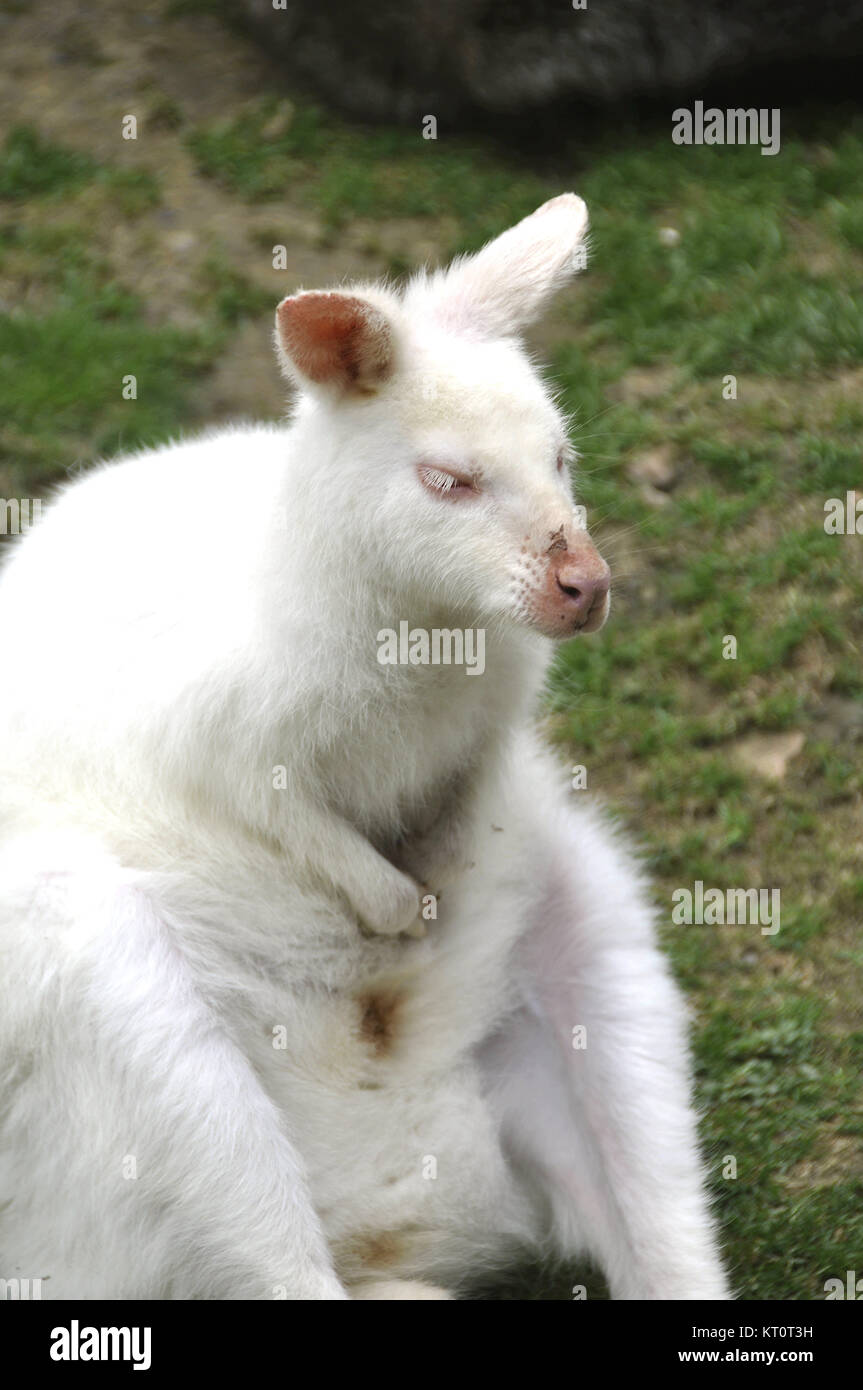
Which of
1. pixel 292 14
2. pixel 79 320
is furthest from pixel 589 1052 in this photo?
pixel 292 14

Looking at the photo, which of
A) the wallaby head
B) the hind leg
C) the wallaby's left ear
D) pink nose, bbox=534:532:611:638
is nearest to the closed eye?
the wallaby head

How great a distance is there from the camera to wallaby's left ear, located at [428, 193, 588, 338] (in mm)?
3604

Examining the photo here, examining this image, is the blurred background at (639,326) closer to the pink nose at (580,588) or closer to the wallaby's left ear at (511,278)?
the pink nose at (580,588)

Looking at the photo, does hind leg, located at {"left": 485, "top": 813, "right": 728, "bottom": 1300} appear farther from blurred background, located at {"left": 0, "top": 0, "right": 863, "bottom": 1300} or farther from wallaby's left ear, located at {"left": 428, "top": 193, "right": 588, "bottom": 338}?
wallaby's left ear, located at {"left": 428, "top": 193, "right": 588, "bottom": 338}

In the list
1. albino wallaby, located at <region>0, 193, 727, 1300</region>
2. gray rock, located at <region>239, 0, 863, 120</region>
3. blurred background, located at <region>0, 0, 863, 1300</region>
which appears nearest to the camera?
albino wallaby, located at <region>0, 193, 727, 1300</region>

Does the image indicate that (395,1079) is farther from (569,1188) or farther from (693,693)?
(693,693)

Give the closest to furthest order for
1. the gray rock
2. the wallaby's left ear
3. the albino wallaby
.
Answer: the albino wallaby < the wallaby's left ear < the gray rock

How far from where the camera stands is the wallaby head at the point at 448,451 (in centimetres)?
332

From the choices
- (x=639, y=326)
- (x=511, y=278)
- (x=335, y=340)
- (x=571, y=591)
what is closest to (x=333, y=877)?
(x=571, y=591)

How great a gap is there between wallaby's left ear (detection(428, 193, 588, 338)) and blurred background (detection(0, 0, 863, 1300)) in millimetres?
1854

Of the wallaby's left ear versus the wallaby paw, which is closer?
the wallaby's left ear

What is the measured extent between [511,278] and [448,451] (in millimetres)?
494

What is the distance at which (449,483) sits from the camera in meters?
3.36

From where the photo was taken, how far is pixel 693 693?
5379 millimetres
